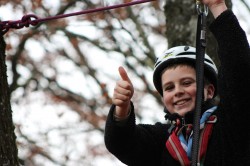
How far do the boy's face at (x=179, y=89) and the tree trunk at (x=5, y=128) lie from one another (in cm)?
87

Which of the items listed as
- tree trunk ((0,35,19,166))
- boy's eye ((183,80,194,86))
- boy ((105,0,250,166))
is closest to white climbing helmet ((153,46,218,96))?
boy ((105,0,250,166))

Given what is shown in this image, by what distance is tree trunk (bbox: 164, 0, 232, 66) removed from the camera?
5082 millimetres

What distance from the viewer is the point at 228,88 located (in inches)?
116

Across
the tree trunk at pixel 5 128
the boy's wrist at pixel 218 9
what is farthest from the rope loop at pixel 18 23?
the boy's wrist at pixel 218 9

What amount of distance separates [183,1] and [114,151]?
7.24ft

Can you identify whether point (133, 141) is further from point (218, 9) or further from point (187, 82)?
point (218, 9)

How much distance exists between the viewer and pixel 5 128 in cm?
324

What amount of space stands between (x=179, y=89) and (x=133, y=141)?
16.7 inches

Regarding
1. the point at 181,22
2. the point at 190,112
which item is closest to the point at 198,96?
the point at 190,112

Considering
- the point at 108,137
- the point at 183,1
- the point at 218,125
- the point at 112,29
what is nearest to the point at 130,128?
the point at 108,137

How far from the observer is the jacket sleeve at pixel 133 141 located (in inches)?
131

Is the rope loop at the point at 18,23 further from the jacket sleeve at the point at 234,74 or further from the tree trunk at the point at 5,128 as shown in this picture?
the jacket sleeve at the point at 234,74

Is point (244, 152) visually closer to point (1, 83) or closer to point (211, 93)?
point (211, 93)

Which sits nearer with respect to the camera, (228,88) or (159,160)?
(228,88)
